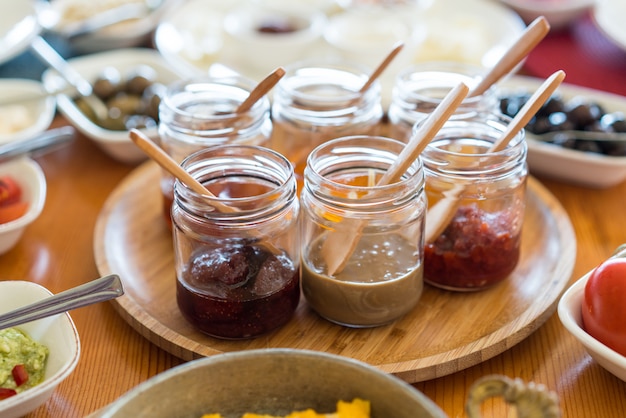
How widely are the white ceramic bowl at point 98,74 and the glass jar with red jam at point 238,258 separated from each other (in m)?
0.64

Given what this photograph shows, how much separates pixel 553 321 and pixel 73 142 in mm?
1383

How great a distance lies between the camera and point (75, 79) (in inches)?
88.7

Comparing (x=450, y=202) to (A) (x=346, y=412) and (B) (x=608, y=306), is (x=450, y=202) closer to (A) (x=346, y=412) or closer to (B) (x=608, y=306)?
(B) (x=608, y=306)

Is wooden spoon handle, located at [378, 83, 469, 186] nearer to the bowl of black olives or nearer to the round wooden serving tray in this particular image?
the round wooden serving tray

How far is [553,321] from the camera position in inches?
61.4

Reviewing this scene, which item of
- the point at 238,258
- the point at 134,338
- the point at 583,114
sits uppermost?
the point at 238,258

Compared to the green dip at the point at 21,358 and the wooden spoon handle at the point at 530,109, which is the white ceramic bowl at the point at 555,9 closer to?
Result: the wooden spoon handle at the point at 530,109

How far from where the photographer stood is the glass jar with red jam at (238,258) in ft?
4.47

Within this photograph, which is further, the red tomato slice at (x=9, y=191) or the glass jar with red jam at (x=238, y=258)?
the red tomato slice at (x=9, y=191)

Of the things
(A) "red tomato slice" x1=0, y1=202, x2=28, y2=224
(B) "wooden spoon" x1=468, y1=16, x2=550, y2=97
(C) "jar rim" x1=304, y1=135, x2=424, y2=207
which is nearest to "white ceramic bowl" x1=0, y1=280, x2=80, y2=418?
(A) "red tomato slice" x1=0, y1=202, x2=28, y2=224

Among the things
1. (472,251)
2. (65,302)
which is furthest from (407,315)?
(65,302)

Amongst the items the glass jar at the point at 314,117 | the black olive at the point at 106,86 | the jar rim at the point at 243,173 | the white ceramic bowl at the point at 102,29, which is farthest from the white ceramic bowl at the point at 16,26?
the jar rim at the point at 243,173

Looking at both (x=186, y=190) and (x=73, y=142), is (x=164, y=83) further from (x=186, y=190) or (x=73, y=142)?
(x=186, y=190)

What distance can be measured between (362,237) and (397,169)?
0.16m
